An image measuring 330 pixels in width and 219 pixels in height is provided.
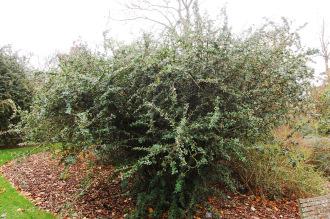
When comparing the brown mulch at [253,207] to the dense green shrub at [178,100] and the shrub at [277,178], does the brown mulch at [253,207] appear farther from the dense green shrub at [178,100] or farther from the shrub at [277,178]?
the dense green shrub at [178,100]

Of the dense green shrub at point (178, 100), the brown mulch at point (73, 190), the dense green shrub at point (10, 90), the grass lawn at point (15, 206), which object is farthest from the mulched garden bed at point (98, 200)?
the dense green shrub at point (10, 90)

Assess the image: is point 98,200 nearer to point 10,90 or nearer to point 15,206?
point 15,206

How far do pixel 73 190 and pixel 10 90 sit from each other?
294 inches

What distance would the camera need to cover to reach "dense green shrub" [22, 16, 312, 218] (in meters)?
5.51

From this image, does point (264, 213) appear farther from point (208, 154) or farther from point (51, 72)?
point (51, 72)

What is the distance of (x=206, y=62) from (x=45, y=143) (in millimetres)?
2800

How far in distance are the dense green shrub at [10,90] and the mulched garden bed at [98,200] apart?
5.34 metres

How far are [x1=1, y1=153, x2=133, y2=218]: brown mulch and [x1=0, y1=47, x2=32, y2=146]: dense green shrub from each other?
380cm

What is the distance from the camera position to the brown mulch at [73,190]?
6.51m

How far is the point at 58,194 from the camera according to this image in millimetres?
7707

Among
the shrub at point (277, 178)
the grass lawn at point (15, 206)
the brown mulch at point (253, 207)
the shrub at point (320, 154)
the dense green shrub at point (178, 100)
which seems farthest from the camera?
the shrub at point (320, 154)

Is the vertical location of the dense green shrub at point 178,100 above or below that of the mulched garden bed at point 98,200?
above

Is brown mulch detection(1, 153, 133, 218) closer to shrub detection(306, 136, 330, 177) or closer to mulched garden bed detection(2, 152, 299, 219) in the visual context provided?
mulched garden bed detection(2, 152, 299, 219)

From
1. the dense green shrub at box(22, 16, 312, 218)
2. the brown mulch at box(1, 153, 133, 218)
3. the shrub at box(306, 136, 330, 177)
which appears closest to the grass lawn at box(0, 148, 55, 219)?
the brown mulch at box(1, 153, 133, 218)
